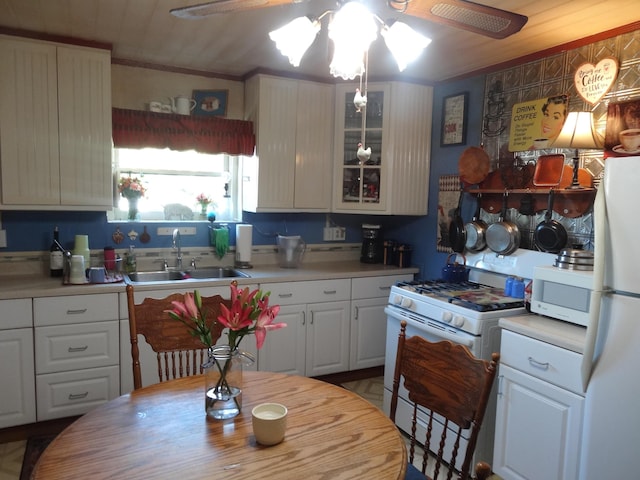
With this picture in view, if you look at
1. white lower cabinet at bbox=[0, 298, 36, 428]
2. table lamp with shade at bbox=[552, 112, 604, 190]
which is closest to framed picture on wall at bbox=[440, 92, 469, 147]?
table lamp with shade at bbox=[552, 112, 604, 190]

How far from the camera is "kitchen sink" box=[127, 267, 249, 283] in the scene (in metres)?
3.12

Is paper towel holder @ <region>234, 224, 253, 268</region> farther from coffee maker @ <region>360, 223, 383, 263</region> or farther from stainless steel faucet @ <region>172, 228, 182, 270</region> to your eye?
coffee maker @ <region>360, 223, 383, 263</region>

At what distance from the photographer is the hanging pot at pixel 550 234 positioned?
2.55 metres

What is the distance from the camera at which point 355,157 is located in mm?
3521

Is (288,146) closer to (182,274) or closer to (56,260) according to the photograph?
(182,274)

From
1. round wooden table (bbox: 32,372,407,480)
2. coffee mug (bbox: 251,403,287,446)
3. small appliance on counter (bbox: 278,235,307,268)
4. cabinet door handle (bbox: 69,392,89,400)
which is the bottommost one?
cabinet door handle (bbox: 69,392,89,400)

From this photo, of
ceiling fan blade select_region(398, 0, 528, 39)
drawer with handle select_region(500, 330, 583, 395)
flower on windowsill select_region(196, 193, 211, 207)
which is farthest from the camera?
flower on windowsill select_region(196, 193, 211, 207)

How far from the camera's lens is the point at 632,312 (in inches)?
65.1

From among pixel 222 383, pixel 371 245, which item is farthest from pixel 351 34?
pixel 371 245

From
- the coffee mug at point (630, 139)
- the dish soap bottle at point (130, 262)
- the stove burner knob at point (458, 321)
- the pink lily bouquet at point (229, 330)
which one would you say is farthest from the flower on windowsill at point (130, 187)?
the coffee mug at point (630, 139)

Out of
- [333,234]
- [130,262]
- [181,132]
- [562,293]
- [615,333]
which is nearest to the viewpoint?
[615,333]

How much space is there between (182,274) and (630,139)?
264cm

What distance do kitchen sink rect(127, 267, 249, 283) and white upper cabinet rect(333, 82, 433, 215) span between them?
3.05 ft

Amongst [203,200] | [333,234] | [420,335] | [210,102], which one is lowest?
[420,335]
